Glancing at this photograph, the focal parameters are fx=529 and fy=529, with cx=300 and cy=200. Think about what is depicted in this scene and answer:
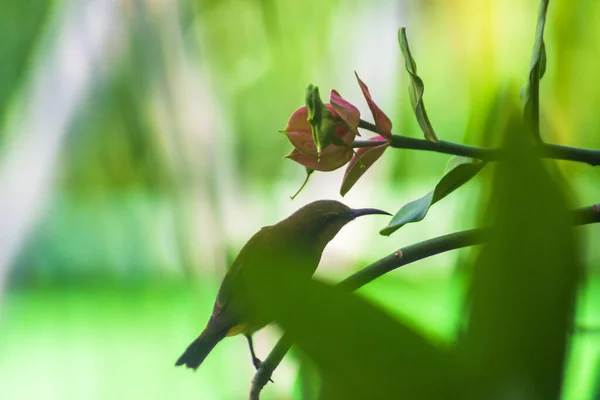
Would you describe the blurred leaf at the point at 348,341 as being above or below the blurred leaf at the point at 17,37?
below

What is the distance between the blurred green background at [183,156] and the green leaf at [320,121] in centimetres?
31

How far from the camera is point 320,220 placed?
0.55 metres

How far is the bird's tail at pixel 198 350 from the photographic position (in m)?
0.58

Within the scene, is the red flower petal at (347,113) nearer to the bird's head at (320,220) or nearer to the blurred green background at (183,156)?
the bird's head at (320,220)

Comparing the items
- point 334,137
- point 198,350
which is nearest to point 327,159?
point 334,137

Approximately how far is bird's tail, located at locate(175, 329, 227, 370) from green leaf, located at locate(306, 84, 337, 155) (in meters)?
0.30

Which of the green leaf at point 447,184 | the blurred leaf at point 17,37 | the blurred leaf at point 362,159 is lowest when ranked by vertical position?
the green leaf at point 447,184

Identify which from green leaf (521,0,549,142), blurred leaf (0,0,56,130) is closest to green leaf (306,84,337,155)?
green leaf (521,0,549,142)

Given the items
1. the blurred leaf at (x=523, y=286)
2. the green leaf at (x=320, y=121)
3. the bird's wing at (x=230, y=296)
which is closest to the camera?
the blurred leaf at (x=523, y=286)

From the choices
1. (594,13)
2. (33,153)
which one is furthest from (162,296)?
(594,13)

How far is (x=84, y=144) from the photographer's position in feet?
2.15

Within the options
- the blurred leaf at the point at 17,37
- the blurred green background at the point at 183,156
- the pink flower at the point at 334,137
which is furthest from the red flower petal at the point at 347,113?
the blurred leaf at the point at 17,37

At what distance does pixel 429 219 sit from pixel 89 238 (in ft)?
1.38

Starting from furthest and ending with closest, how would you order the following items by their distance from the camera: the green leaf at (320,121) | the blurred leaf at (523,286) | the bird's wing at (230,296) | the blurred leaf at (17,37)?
the blurred leaf at (17,37), the bird's wing at (230,296), the green leaf at (320,121), the blurred leaf at (523,286)
